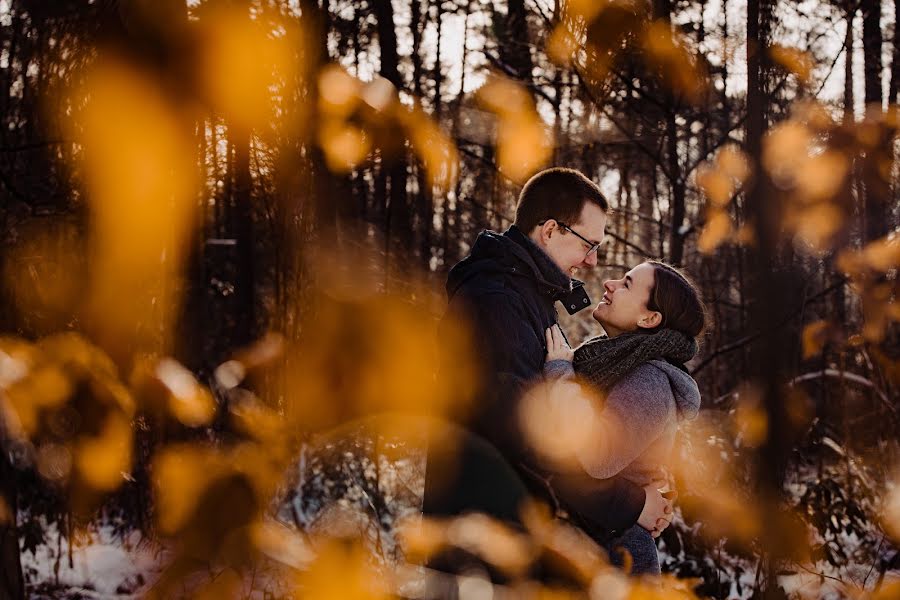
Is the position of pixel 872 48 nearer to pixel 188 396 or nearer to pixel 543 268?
pixel 543 268

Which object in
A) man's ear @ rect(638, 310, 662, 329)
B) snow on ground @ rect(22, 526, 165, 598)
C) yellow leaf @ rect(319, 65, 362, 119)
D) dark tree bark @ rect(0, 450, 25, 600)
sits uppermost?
yellow leaf @ rect(319, 65, 362, 119)

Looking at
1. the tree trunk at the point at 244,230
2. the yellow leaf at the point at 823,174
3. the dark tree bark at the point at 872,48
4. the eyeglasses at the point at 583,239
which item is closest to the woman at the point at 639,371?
the eyeglasses at the point at 583,239

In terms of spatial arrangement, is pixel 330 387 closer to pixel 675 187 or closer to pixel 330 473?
pixel 330 473

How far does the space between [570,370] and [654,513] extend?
51cm

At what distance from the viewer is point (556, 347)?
224 centimetres

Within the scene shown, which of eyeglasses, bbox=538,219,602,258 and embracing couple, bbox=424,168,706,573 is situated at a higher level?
eyeglasses, bbox=538,219,602,258

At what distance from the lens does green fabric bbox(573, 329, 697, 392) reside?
86.1 inches

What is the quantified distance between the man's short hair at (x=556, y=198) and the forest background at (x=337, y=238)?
535mm

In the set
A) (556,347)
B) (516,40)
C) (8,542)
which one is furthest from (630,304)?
(516,40)

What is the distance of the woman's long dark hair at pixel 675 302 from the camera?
233 cm

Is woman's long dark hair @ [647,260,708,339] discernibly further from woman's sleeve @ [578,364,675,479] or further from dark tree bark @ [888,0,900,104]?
dark tree bark @ [888,0,900,104]

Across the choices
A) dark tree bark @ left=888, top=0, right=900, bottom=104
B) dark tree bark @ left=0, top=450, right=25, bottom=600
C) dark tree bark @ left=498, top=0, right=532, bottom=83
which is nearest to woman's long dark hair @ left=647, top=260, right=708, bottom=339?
dark tree bark @ left=0, top=450, right=25, bottom=600

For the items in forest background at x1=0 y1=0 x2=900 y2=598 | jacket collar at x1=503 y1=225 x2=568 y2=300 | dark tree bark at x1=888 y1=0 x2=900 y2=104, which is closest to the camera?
forest background at x1=0 y1=0 x2=900 y2=598

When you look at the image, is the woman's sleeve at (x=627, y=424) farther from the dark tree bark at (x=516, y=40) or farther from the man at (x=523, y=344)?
the dark tree bark at (x=516, y=40)
